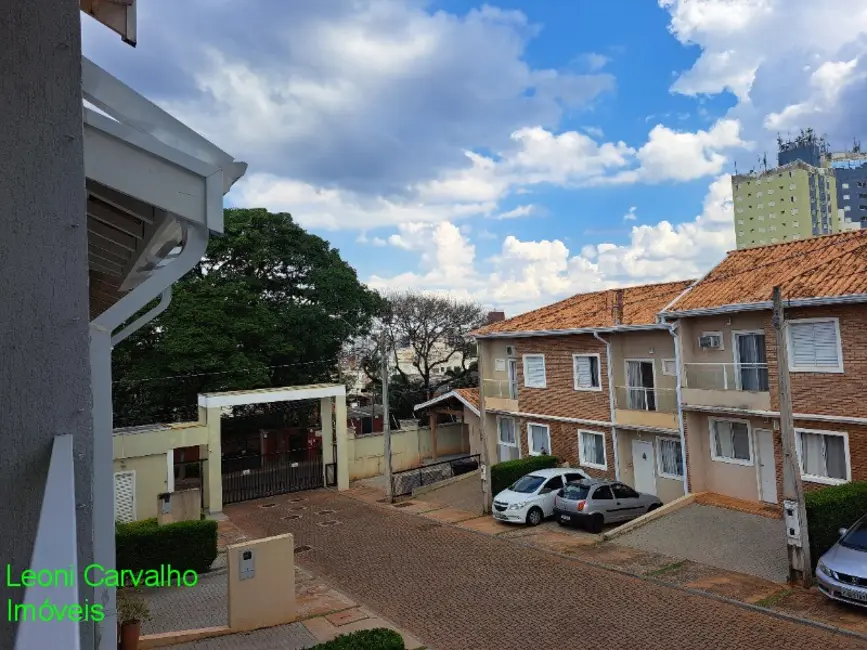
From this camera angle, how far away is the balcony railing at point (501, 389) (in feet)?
83.4

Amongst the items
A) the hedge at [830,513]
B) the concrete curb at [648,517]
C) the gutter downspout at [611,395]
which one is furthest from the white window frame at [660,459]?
the hedge at [830,513]

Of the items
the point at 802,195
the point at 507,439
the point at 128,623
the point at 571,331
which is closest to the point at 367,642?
the point at 128,623

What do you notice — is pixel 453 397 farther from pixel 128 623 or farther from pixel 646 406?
pixel 128 623

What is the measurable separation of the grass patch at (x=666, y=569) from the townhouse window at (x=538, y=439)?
10.2 meters

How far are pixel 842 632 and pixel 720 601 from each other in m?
2.02

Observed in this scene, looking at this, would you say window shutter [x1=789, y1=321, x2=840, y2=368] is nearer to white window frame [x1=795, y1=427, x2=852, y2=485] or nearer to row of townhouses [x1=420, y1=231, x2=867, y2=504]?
row of townhouses [x1=420, y1=231, x2=867, y2=504]

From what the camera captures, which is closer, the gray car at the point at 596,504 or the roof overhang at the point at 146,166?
the roof overhang at the point at 146,166

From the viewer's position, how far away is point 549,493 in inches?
709

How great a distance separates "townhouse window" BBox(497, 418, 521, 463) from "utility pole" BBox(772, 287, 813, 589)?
14.0 metres

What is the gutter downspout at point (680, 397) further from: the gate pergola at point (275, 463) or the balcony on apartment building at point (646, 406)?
the gate pergola at point (275, 463)

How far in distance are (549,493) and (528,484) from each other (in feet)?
2.30

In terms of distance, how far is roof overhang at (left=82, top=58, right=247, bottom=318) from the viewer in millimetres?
3301

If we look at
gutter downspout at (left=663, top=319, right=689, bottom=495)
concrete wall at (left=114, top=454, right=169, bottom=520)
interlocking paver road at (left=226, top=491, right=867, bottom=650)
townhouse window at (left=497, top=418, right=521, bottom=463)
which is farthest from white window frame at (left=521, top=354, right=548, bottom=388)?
concrete wall at (left=114, top=454, right=169, bottom=520)

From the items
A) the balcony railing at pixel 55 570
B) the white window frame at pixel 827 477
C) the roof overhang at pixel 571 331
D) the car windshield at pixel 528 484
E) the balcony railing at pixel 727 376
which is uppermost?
the roof overhang at pixel 571 331
